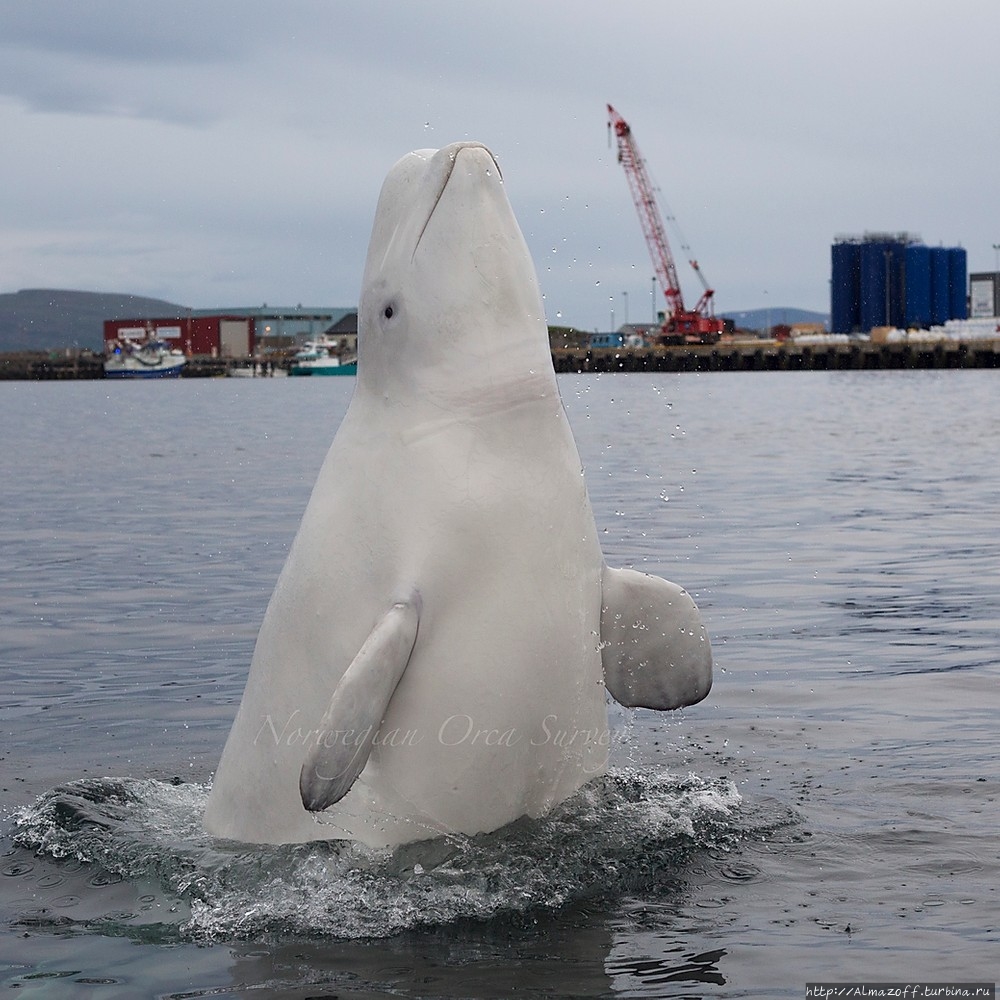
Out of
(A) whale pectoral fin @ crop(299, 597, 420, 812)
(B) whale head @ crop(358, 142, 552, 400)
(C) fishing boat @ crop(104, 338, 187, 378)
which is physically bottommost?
(A) whale pectoral fin @ crop(299, 597, 420, 812)

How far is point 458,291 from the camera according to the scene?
293 inches

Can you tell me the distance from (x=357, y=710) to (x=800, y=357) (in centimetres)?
15634

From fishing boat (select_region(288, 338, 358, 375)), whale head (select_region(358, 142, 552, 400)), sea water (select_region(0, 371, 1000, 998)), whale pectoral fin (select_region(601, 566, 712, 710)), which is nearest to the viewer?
sea water (select_region(0, 371, 1000, 998))

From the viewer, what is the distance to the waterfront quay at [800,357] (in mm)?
149250

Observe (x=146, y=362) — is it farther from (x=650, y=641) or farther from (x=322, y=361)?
(x=650, y=641)

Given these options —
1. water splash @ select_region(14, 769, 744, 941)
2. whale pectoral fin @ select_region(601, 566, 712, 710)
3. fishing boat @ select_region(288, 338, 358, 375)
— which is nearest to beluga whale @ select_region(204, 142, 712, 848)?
water splash @ select_region(14, 769, 744, 941)

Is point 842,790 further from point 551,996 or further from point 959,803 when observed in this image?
point 551,996

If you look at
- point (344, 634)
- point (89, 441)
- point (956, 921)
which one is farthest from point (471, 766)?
point (89, 441)

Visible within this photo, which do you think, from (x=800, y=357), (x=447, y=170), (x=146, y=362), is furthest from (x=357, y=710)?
(x=146, y=362)

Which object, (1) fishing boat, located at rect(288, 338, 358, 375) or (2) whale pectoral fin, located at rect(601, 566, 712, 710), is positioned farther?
(1) fishing boat, located at rect(288, 338, 358, 375)

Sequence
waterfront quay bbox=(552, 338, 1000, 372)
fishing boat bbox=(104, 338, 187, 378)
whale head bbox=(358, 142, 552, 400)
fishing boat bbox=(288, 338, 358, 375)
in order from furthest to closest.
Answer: fishing boat bbox=(104, 338, 187, 378), fishing boat bbox=(288, 338, 358, 375), waterfront quay bbox=(552, 338, 1000, 372), whale head bbox=(358, 142, 552, 400)

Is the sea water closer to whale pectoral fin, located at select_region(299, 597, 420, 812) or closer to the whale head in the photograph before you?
whale pectoral fin, located at select_region(299, 597, 420, 812)

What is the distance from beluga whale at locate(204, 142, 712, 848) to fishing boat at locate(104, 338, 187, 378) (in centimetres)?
17317

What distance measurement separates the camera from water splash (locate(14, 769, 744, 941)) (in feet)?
24.0
